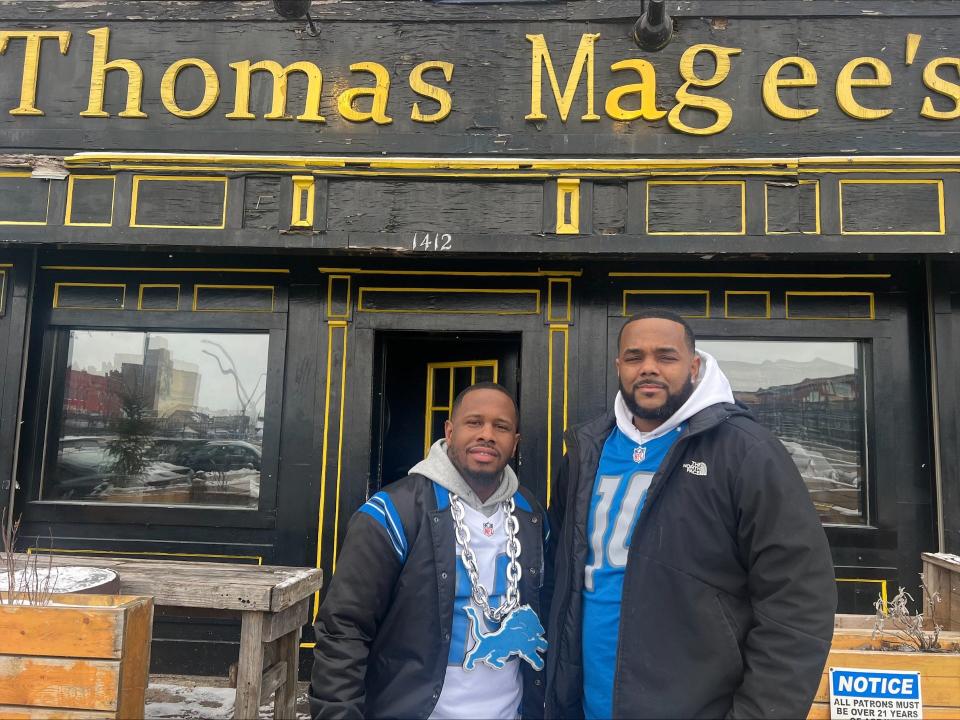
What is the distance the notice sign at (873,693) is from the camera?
3.17 meters

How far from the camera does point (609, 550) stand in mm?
2205

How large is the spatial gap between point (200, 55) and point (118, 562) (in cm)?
394

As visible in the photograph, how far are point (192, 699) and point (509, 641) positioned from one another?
12.0 feet

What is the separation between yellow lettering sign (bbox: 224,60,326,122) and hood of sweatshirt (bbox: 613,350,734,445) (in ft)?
12.7

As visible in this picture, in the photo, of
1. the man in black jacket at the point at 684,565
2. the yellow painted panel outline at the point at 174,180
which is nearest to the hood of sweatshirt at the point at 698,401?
the man in black jacket at the point at 684,565

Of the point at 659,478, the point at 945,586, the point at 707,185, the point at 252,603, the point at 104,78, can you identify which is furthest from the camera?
the point at 104,78

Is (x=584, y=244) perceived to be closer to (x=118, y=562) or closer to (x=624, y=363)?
(x=624, y=363)

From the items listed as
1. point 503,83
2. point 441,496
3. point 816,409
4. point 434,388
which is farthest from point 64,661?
point 816,409

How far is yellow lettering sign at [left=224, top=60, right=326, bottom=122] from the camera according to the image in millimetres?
5043

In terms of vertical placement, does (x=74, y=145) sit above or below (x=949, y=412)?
above

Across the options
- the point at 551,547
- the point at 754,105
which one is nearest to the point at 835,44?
the point at 754,105

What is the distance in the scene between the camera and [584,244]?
15.5ft

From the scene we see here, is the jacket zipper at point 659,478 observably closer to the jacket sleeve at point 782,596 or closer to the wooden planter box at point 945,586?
the jacket sleeve at point 782,596

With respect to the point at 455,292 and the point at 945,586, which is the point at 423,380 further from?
the point at 945,586
